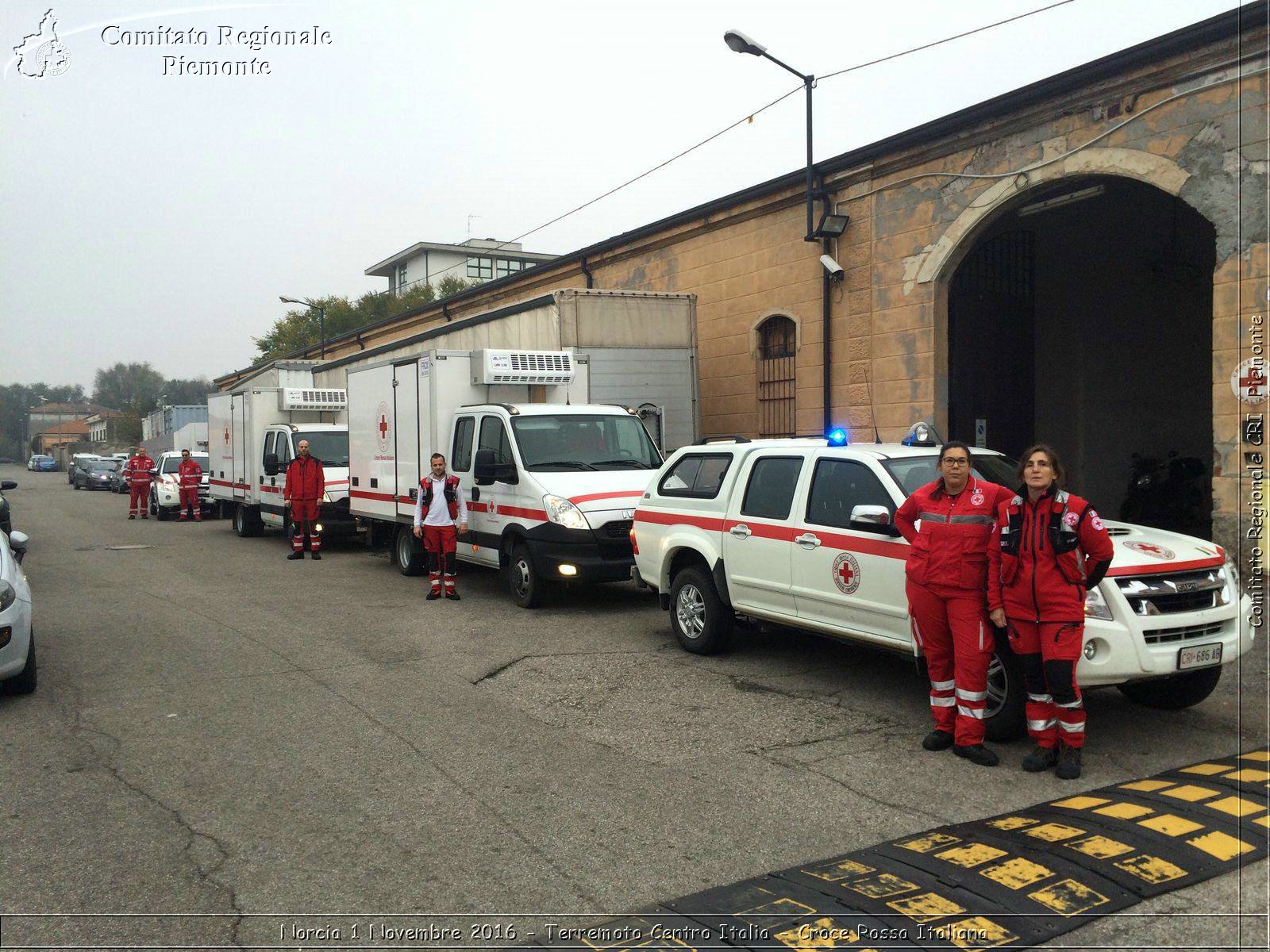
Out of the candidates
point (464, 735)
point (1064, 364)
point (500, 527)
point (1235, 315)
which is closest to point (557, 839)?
point (464, 735)

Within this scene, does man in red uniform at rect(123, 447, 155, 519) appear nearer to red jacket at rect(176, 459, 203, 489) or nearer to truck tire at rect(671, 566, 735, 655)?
red jacket at rect(176, 459, 203, 489)

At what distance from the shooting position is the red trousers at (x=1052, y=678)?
532cm

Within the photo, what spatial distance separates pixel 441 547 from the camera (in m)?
11.7

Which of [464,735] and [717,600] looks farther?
[717,600]

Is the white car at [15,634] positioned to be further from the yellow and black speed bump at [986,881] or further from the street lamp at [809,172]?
the street lamp at [809,172]

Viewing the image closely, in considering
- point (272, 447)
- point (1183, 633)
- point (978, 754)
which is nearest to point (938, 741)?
point (978, 754)

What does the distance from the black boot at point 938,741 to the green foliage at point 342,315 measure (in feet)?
194

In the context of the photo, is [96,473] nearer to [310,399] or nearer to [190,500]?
[190,500]

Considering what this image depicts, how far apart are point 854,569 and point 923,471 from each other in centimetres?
85

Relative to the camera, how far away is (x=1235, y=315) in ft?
34.5

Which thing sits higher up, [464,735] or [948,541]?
[948,541]

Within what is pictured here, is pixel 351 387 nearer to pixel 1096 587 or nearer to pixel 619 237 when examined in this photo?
pixel 619 237

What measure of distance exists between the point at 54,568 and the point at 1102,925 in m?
15.2

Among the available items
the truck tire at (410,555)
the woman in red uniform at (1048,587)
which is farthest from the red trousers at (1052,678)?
the truck tire at (410,555)
